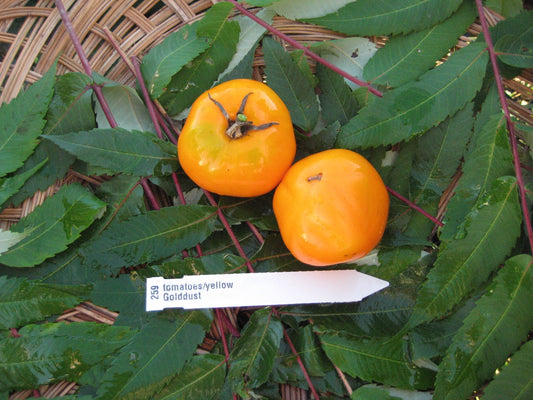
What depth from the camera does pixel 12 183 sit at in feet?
3.75

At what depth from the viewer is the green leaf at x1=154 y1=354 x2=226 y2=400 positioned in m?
1.05

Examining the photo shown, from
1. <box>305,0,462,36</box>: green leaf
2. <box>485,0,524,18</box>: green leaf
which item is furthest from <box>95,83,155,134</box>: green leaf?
<box>485,0,524,18</box>: green leaf

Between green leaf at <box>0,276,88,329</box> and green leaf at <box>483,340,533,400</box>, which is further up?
green leaf at <box>0,276,88,329</box>

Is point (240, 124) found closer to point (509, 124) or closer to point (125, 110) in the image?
point (125, 110)

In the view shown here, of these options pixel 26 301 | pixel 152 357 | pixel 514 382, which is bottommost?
pixel 514 382

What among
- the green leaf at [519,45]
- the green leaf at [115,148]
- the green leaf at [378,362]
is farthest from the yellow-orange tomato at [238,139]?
the green leaf at [519,45]

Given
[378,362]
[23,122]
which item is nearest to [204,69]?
[23,122]

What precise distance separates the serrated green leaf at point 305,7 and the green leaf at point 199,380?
2.89 ft

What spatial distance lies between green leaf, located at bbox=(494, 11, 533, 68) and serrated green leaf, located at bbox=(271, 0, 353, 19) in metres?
0.39

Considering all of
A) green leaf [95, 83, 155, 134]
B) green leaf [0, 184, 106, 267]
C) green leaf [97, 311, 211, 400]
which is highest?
green leaf [95, 83, 155, 134]

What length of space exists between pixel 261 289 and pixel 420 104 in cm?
57

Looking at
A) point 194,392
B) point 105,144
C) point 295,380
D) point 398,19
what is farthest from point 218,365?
point 398,19

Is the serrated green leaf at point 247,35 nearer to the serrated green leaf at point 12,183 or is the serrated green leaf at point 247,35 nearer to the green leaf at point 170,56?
the green leaf at point 170,56

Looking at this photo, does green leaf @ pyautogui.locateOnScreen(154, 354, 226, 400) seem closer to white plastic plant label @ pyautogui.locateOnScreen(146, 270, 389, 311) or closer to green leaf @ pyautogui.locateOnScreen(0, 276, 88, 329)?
white plastic plant label @ pyautogui.locateOnScreen(146, 270, 389, 311)
